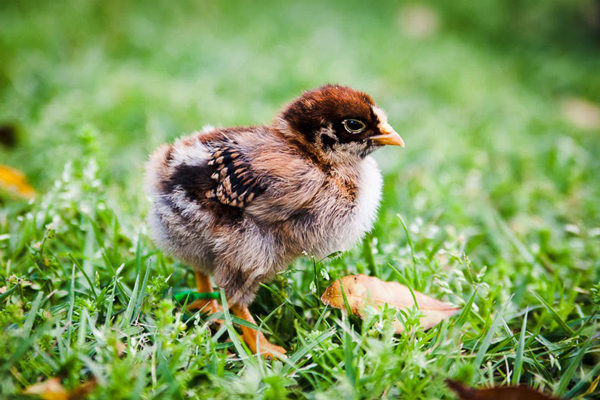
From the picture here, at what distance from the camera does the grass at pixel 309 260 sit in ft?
6.34

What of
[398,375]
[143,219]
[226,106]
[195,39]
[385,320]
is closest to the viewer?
[398,375]

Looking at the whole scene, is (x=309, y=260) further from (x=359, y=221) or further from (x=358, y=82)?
(x=358, y=82)

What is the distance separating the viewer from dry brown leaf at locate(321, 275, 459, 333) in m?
2.21

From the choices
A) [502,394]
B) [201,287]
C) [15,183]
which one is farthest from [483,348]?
[15,183]

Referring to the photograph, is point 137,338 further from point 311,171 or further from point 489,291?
point 489,291

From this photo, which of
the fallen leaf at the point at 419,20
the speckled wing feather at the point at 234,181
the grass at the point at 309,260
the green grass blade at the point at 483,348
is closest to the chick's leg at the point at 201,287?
the grass at the point at 309,260

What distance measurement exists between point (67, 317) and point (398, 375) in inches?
57.4

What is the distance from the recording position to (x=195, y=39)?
7199 mm

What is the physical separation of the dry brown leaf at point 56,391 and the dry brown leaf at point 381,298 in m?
1.03

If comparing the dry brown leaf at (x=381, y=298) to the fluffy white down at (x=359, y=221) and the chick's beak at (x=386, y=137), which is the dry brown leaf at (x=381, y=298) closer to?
the fluffy white down at (x=359, y=221)

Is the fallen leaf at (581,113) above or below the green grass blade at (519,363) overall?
below

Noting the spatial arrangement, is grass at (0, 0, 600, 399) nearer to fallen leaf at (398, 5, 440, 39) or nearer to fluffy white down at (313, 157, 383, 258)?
fallen leaf at (398, 5, 440, 39)

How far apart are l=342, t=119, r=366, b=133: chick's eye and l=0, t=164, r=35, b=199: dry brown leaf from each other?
8.01 ft

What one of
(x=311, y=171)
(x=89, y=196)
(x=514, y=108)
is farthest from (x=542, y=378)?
(x=514, y=108)
